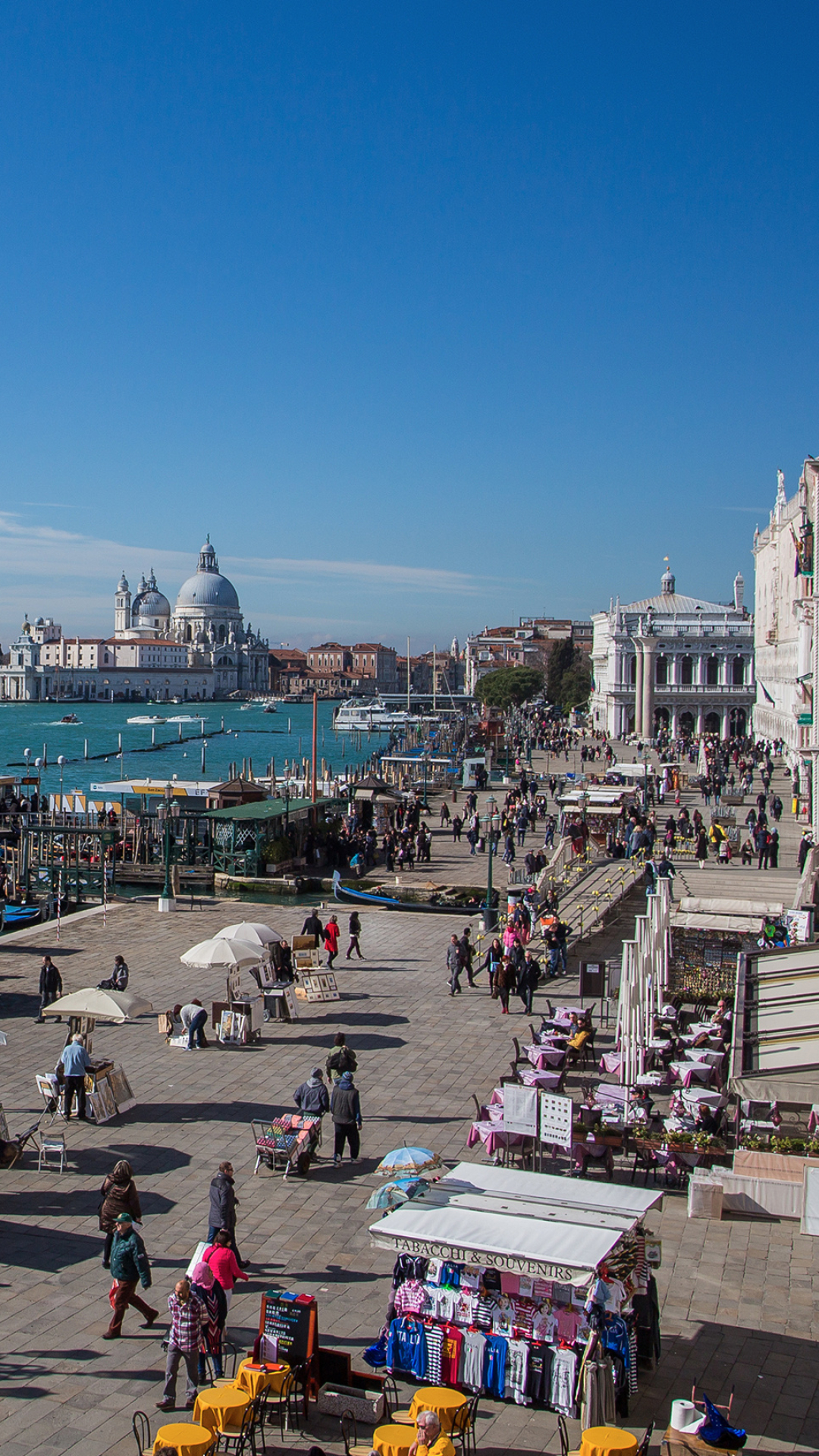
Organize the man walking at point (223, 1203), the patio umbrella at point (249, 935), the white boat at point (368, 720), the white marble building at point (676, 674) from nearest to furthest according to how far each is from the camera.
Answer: the man walking at point (223, 1203), the patio umbrella at point (249, 935), the white marble building at point (676, 674), the white boat at point (368, 720)

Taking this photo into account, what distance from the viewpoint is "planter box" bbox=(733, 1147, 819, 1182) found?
25.2ft

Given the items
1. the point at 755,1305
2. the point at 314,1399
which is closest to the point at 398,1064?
the point at 755,1305

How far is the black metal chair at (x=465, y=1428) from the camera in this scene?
495 cm

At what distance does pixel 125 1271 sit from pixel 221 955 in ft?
Result: 21.4

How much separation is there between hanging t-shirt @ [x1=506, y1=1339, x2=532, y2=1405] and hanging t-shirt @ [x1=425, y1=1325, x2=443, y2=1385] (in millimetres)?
302

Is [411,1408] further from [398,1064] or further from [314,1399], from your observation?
[398,1064]

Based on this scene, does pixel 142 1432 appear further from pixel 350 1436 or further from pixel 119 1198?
pixel 119 1198

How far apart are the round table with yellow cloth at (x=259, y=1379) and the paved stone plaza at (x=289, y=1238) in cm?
23

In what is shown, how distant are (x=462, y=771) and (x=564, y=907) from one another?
24.3 metres

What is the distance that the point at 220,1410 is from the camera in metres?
4.98

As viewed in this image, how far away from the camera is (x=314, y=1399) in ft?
17.5

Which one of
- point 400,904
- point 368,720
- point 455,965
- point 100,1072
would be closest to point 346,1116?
point 100,1072

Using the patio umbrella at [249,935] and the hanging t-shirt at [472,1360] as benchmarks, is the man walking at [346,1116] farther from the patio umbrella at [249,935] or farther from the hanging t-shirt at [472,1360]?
the patio umbrella at [249,935]

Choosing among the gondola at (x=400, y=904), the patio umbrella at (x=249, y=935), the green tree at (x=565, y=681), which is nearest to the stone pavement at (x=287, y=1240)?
the patio umbrella at (x=249, y=935)
